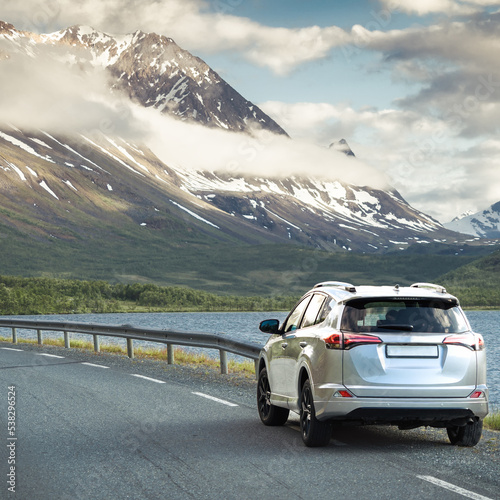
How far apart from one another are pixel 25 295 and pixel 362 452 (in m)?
127

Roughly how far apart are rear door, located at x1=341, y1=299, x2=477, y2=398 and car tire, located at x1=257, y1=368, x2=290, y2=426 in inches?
82.4

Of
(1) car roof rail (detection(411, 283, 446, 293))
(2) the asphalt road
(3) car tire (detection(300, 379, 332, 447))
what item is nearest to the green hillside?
(2) the asphalt road

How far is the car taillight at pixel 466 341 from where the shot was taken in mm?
8023

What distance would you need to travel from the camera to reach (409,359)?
790 centimetres

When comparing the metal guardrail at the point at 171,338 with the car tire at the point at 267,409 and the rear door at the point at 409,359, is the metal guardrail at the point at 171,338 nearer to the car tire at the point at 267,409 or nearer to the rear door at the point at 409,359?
the car tire at the point at 267,409

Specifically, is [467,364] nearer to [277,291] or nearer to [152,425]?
[152,425]

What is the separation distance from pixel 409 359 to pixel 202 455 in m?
2.22

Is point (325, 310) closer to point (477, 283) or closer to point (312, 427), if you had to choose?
point (312, 427)

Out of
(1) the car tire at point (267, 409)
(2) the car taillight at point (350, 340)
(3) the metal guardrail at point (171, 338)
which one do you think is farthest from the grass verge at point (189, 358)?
(2) the car taillight at point (350, 340)

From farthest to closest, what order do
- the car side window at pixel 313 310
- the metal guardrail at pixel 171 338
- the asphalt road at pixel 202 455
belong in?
the metal guardrail at pixel 171 338, the car side window at pixel 313 310, the asphalt road at pixel 202 455

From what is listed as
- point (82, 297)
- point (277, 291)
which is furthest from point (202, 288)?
point (82, 297)

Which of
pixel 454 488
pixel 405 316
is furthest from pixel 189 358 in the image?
pixel 454 488

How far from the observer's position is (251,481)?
22.4 feet

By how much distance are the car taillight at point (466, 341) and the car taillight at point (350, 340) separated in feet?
2.34
